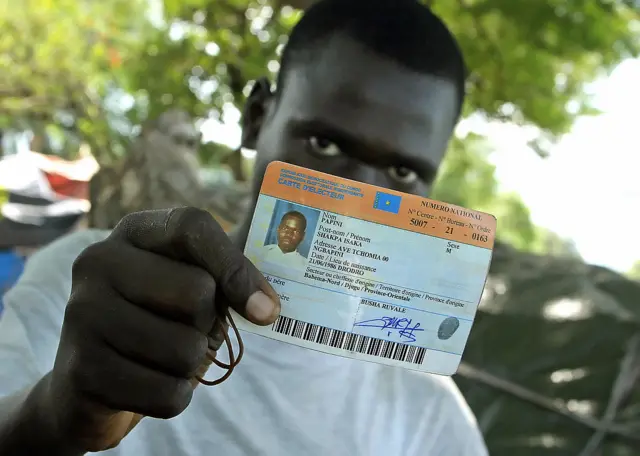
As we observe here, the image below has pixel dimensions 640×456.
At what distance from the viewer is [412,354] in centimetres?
50

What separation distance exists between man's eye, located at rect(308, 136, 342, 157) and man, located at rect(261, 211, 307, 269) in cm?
29

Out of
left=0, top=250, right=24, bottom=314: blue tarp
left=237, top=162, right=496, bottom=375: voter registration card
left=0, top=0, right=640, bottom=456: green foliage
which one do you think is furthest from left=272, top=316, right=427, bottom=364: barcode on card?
left=0, top=250, right=24, bottom=314: blue tarp

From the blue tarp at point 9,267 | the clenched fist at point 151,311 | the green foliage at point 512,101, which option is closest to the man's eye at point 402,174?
the clenched fist at point 151,311

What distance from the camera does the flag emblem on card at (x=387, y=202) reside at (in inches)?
18.9

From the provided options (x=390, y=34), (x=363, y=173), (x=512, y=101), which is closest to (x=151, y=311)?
(x=363, y=173)

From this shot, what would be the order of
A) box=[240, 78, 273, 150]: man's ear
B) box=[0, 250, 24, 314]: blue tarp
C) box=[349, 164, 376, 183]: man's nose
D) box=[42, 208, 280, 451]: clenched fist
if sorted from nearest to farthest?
box=[42, 208, 280, 451]: clenched fist, box=[349, 164, 376, 183]: man's nose, box=[240, 78, 273, 150]: man's ear, box=[0, 250, 24, 314]: blue tarp

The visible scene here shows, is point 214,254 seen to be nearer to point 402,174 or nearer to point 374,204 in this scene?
point 374,204

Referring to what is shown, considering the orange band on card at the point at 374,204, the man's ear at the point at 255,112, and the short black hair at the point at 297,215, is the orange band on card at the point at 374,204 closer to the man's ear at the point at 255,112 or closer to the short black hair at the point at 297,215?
the short black hair at the point at 297,215

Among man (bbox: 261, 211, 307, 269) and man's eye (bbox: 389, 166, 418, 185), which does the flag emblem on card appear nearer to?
man (bbox: 261, 211, 307, 269)

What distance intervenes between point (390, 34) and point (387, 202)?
0.42m

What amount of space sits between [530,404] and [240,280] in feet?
5.07

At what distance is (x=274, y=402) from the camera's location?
81cm

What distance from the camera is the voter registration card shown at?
48 centimetres
